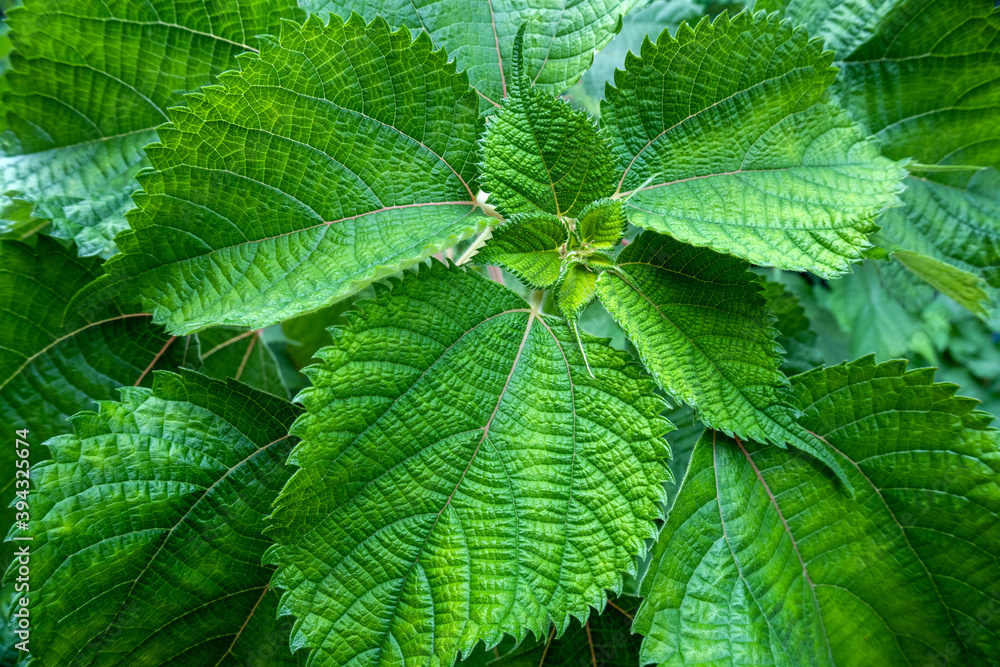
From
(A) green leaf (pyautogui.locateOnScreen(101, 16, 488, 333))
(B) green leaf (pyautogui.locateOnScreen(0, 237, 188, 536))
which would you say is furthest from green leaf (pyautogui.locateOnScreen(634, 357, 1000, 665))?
(B) green leaf (pyautogui.locateOnScreen(0, 237, 188, 536))

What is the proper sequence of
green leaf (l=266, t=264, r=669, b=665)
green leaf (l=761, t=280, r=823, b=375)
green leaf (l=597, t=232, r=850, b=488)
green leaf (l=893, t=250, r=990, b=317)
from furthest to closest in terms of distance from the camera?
1. green leaf (l=761, t=280, r=823, b=375)
2. green leaf (l=893, t=250, r=990, b=317)
3. green leaf (l=597, t=232, r=850, b=488)
4. green leaf (l=266, t=264, r=669, b=665)

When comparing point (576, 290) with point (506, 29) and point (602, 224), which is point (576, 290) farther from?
point (506, 29)

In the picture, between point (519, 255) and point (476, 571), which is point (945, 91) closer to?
point (519, 255)

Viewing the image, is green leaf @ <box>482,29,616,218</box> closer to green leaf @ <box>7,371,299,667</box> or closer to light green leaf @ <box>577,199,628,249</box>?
light green leaf @ <box>577,199,628,249</box>

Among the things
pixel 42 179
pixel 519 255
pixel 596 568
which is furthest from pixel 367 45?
pixel 596 568

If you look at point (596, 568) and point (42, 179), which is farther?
point (42, 179)

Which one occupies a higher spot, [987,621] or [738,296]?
[738,296]

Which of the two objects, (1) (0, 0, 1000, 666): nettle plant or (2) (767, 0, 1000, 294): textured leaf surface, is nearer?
(1) (0, 0, 1000, 666): nettle plant

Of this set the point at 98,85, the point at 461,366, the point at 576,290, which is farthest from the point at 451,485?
the point at 98,85
